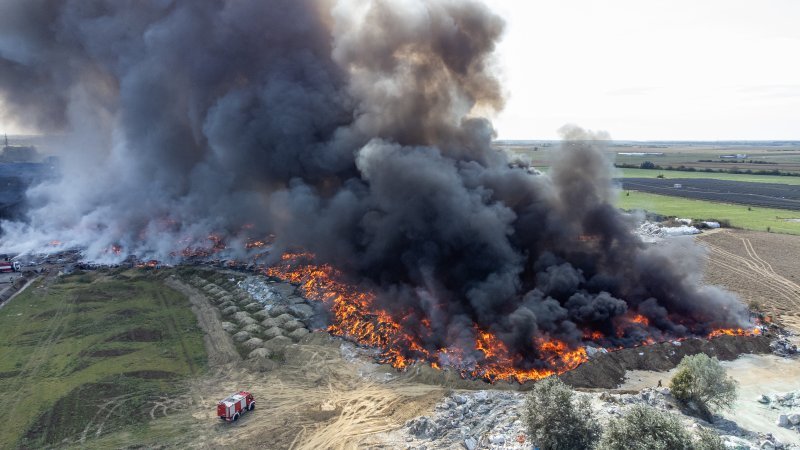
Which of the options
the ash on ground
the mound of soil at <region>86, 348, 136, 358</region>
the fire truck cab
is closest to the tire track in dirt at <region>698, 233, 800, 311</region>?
the ash on ground

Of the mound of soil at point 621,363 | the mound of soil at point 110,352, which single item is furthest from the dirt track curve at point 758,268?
the mound of soil at point 110,352

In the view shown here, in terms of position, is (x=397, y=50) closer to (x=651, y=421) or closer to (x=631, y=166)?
(x=651, y=421)

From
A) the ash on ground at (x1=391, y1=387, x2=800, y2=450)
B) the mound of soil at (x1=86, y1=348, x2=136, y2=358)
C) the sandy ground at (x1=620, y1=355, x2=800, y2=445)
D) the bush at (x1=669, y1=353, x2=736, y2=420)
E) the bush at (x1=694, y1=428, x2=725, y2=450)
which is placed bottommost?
the sandy ground at (x1=620, y1=355, x2=800, y2=445)

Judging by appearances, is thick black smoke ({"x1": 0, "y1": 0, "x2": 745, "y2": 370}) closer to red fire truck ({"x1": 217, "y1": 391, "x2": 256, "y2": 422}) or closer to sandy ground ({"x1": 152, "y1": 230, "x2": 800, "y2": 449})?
sandy ground ({"x1": 152, "y1": 230, "x2": 800, "y2": 449})

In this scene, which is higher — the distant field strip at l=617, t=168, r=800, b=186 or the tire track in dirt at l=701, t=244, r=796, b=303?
the distant field strip at l=617, t=168, r=800, b=186

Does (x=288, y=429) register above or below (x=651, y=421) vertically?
below

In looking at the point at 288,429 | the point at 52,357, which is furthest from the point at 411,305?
the point at 52,357

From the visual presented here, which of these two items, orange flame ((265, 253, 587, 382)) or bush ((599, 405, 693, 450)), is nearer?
bush ((599, 405, 693, 450))

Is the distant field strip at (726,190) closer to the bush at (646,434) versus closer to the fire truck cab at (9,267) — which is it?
the bush at (646,434)

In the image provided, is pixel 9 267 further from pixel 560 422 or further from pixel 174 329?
pixel 560 422
